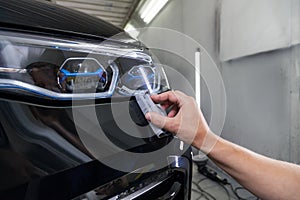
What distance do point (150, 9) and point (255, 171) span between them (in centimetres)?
381

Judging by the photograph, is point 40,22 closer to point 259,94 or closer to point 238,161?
point 238,161

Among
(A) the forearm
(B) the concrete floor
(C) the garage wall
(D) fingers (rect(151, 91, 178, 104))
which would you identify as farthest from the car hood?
(B) the concrete floor

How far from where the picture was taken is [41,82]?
0.48 metres

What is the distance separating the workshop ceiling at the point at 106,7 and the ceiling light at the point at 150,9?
0.81 ft

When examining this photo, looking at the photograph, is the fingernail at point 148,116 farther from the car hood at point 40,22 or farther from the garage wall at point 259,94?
the garage wall at point 259,94

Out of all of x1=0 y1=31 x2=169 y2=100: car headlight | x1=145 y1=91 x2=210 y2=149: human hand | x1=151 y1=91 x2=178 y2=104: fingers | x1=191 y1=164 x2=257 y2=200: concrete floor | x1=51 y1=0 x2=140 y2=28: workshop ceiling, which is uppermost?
x1=51 y1=0 x2=140 y2=28: workshop ceiling

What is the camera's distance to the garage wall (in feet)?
4.88

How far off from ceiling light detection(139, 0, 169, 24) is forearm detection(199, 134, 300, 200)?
3204 mm

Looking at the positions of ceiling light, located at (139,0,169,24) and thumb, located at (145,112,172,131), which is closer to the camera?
thumb, located at (145,112,172,131)

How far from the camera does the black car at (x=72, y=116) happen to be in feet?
1.42

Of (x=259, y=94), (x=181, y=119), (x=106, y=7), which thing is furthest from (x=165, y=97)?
(x=106, y=7)

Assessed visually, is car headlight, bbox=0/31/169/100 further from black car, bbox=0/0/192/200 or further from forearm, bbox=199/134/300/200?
forearm, bbox=199/134/300/200

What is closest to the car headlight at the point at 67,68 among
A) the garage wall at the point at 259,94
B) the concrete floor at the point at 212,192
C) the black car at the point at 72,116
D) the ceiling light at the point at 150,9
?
the black car at the point at 72,116

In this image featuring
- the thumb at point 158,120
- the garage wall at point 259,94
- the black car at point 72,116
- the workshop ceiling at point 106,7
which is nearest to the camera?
the black car at point 72,116
